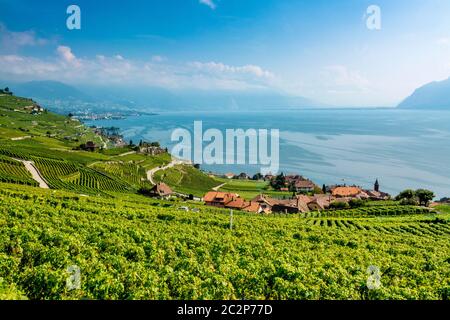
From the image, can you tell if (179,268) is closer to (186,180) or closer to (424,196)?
(424,196)

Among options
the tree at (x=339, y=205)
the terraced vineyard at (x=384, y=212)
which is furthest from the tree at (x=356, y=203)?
the terraced vineyard at (x=384, y=212)

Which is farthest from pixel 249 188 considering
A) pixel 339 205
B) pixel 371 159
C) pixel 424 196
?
pixel 371 159

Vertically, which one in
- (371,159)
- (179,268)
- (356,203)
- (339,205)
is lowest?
(339,205)

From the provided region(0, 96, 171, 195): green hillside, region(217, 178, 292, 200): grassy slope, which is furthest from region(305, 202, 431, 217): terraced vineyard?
region(0, 96, 171, 195): green hillside

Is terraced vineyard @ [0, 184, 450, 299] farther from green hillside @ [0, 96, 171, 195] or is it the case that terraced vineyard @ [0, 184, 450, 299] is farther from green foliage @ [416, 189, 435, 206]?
green foliage @ [416, 189, 435, 206]

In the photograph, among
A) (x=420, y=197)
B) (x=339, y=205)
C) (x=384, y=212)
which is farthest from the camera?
(x=339, y=205)

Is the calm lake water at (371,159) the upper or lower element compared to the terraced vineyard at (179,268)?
lower

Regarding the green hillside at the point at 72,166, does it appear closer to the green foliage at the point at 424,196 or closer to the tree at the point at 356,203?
the tree at the point at 356,203

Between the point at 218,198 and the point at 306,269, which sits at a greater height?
the point at 306,269

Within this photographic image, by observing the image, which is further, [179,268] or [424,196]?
[424,196]
